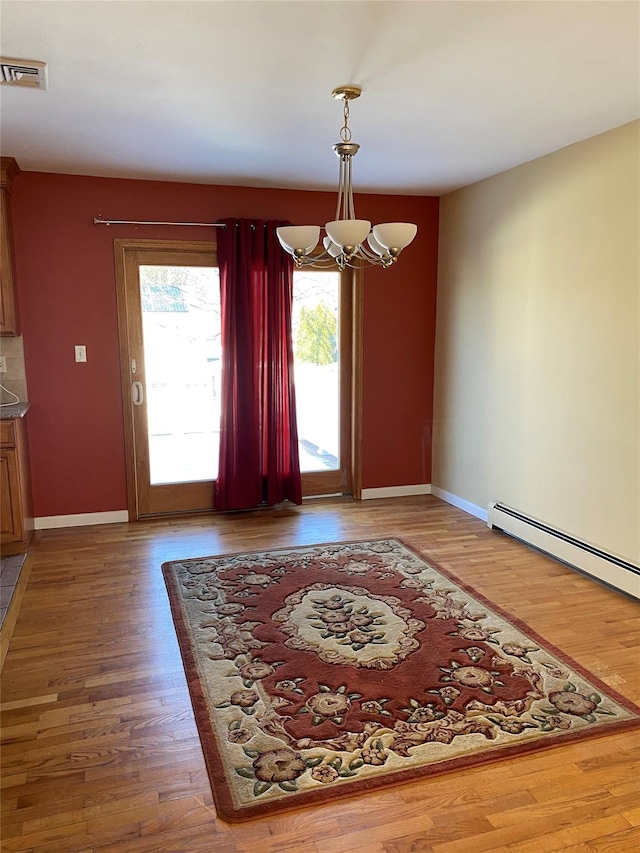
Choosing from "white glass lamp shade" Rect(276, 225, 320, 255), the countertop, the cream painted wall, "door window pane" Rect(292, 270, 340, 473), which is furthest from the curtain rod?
"white glass lamp shade" Rect(276, 225, 320, 255)

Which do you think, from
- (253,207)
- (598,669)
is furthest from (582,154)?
(598,669)

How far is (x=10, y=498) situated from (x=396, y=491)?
3171mm

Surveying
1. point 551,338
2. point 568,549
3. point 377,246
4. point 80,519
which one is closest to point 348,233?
point 377,246

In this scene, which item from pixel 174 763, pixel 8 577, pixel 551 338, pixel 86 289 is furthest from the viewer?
pixel 86 289

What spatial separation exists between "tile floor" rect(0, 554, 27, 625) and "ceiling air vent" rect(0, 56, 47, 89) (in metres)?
2.49

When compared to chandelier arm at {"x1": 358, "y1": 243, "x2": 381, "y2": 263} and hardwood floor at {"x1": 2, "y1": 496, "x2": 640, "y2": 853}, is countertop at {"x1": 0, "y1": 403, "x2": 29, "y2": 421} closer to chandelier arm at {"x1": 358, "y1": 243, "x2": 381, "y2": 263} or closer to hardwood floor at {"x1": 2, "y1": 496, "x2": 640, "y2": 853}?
hardwood floor at {"x1": 2, "y1": 496, "x2": 640, "y2": 853}

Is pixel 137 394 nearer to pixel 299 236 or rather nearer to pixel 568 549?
pixel 299 236

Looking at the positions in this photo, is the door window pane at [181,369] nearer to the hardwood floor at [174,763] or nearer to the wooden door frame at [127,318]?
the wooden door frame at [127,318]

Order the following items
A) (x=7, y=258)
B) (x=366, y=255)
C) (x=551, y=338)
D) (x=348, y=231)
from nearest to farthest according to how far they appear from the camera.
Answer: (x=348, y=231), (x=366, y=255), (x=551, y=338), (x=7, y=258)

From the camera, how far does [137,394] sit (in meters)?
4.89

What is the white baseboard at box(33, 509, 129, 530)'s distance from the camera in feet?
15.6

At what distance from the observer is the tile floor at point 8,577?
3258mm

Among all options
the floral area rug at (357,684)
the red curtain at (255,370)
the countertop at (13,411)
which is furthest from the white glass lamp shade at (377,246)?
the countertop at (13,411)

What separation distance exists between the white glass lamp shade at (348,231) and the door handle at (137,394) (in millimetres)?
2773
